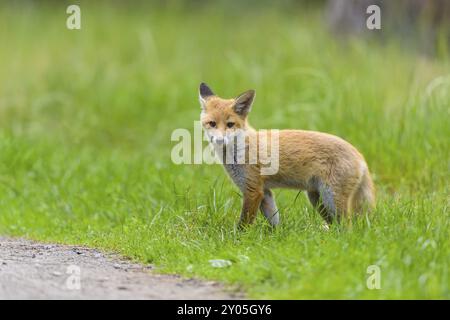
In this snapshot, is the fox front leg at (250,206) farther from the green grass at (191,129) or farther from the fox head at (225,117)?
the fox head at (225,117)

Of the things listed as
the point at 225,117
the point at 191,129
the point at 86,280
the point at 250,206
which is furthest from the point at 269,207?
the point at 191,129

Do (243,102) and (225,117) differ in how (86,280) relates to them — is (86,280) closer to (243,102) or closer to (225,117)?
(225,117)

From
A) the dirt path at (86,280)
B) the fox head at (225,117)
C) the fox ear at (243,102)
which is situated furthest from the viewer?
the fox ear at (243,102)

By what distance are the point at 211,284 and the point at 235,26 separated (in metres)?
11.1

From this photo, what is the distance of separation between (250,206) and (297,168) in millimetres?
525

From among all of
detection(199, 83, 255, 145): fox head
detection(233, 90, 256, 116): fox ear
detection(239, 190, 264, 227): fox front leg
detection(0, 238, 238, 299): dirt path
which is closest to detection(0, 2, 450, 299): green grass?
detection(239, 190, 264, 227): fox front leg

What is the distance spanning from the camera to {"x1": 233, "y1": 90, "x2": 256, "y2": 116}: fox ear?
257 inches

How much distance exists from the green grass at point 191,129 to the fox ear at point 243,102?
0.79 metres

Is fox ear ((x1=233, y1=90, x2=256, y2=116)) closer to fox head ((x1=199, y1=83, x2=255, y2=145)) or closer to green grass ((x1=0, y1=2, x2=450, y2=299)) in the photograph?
fox head ((x1=199, y1=83, x2=255, y2=145))

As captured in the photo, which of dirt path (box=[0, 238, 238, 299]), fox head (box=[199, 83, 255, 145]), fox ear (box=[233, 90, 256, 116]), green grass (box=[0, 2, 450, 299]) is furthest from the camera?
fox ear (box=[233, 90, 256, 116])

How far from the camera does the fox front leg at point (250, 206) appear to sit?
6.46 m

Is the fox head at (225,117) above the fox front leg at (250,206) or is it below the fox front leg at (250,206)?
above

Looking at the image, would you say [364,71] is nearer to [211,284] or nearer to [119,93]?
[119,93]

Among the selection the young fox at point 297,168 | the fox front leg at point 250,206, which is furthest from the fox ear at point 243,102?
the fox front leg at point 250,206
